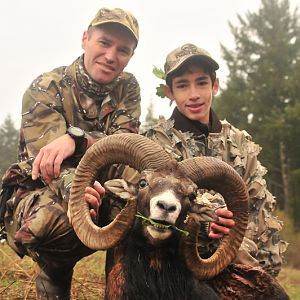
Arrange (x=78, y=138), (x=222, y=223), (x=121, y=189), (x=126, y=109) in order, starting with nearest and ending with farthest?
(x=121, y=189)
(x=222, y=223)
(x=78, y=138)
(x=126, y=109)

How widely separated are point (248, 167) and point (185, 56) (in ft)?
4.76

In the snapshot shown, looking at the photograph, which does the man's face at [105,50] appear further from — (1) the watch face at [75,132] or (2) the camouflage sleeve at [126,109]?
(1) the watch face at [75,132]

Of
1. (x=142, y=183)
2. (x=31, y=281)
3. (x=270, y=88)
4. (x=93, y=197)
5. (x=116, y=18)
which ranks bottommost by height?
(x=31, y=281)

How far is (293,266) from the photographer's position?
1995 cm

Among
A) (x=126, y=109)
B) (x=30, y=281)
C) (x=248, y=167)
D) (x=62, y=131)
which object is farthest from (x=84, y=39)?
(x=30, y=281)

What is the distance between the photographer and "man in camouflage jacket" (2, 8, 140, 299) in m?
4.77

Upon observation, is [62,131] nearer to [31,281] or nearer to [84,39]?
[84,39]

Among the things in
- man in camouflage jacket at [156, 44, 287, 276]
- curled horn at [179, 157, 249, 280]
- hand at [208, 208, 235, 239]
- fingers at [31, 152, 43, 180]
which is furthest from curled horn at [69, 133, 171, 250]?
man in camouflage jacket at [156, 44, 287, 276]

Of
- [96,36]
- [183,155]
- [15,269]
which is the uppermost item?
[96,36]

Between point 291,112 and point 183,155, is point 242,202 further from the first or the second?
point 291,112

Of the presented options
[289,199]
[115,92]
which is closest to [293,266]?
[289,199]

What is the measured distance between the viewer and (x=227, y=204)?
4488 millimetres

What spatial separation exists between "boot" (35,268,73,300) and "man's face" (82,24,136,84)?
2093 millimetres

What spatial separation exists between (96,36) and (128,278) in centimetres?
266
